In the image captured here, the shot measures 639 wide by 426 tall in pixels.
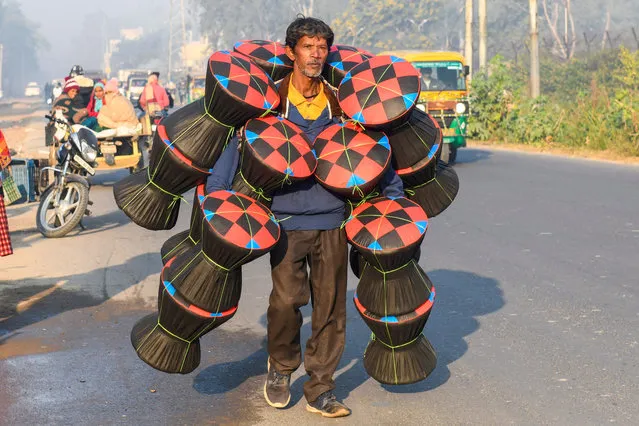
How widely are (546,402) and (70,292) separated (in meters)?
4.59

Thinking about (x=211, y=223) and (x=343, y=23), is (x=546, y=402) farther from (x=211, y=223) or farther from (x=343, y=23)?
(x=343, y=23)

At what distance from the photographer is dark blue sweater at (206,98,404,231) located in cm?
498

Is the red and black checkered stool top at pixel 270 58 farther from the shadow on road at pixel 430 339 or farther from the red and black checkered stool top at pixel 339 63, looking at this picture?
the shadow on road at pixel 430 339

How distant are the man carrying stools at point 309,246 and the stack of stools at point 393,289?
5.7 inches

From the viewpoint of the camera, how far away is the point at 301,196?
5.04 metres

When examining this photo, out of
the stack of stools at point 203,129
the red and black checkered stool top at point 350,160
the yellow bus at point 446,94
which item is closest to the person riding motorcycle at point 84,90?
the yellow bus at point 446,94

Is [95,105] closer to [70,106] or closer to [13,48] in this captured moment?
[70,106]

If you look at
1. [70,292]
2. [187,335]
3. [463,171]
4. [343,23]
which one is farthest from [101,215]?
[343,23]

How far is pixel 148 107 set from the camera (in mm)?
24547

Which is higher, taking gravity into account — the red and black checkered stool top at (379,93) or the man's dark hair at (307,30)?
the man's dark hair at (307,30)

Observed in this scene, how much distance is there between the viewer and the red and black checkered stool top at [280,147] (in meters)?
4.77

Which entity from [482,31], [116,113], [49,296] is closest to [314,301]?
[49,296]

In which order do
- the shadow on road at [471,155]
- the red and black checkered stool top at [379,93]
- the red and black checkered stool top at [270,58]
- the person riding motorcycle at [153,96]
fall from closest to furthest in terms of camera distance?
the red and black checkered stool top at [379,93]
the red and black checkered stool top at [270,58]
the shadow on road at [471,155]
the person riding motorcycle at [153,96]

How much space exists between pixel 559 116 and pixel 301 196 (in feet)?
73.4
